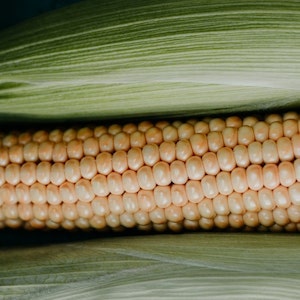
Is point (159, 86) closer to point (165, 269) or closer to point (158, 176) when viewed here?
point (158, 176)

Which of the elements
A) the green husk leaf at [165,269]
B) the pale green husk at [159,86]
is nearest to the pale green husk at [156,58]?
the pale green husk at [159,86]

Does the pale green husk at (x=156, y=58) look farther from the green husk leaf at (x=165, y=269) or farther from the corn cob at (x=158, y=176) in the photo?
the green husk leaf at (x=165, y=269)

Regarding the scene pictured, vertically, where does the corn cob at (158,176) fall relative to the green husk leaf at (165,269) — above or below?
above

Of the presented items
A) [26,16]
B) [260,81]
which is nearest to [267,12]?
[260,81]

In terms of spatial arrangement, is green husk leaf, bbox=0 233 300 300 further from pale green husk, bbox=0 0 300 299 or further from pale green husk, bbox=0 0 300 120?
pale green husk, bbox=0 0 300 120

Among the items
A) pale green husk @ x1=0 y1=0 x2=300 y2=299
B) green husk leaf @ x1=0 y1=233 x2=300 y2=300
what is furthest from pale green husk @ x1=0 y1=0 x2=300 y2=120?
green husk leaf @ x1=0 y1=233 x2=300 y2=300

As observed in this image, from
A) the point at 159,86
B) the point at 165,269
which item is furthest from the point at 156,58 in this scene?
the point at 165,269
